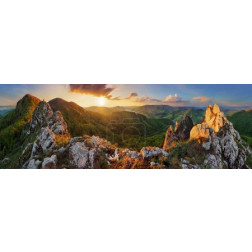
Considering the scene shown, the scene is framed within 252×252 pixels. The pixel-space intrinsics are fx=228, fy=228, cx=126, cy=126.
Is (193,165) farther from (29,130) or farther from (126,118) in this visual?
(29,130)

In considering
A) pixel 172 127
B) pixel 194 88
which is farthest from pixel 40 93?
pixel 194 88

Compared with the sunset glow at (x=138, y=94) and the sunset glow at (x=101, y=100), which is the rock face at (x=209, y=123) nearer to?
the sunset glow at (x=138, y=94)

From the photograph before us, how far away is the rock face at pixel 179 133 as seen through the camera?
6.55 metres

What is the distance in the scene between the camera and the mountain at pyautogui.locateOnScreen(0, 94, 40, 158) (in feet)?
21.7

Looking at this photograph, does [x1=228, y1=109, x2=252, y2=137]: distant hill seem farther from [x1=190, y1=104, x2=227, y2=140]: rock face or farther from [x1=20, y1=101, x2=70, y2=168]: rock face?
[x1=20, y1=101, x2=70, y2=168]: rock face

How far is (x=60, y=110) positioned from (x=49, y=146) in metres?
1.11

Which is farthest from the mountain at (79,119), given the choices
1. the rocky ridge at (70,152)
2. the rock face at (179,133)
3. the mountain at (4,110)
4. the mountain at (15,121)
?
the rock face at (179,133)

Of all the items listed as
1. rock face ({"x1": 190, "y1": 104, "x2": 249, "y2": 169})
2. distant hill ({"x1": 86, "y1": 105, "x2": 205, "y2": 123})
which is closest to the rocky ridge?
distant hill ({"x1": 86, "y1": 105, "x2": 205, "y2": 123})

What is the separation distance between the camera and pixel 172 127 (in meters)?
6.73

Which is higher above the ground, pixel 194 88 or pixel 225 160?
pixel 194 88

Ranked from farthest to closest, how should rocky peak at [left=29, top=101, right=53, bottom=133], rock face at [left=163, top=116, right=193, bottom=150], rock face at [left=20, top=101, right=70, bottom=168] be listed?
rocky peak at [left=29, top=101, right=53, bottom=133]
rock face at [left=163, top=116, right=193, bottom=150]
rock face at [left=20, top=101, right=70, bottom=168]

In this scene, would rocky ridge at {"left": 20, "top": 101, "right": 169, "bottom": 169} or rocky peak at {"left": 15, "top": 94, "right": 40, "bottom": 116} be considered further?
rocky peak at {"left": 15, "top": 94, "right": 40, "bottom": 116}

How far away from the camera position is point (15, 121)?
6781 millimetres

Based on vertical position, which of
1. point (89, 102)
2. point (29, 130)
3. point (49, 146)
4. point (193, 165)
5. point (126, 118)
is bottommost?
point (193, 165)
